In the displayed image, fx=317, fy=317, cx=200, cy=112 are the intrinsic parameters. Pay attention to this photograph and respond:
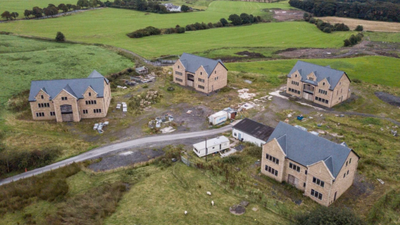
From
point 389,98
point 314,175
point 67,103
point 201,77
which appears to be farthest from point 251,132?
point 389,98

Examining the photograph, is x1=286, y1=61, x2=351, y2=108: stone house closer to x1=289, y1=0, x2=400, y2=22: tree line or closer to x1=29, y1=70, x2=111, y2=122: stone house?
x1=29, y1=70, x2=111, y2=122: stone house

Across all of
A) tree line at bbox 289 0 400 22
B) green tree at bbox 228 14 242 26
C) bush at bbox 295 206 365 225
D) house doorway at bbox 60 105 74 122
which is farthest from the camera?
tree line at bbox 289 0 400 22

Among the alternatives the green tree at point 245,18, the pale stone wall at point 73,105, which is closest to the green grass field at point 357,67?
the pale stone wall at point 73,105

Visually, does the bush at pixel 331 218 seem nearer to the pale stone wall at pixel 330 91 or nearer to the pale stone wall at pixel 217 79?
the pale stone wall at pixel 330 91

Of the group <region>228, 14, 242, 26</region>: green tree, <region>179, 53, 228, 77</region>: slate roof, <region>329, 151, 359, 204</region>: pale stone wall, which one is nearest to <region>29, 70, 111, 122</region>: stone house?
<region>179, 53, 228, 77</region>: slate roof

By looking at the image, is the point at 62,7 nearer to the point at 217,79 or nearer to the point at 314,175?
the point at 217,79

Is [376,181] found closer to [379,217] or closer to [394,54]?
[379,217]

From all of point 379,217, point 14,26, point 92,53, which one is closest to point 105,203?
point 379,217
